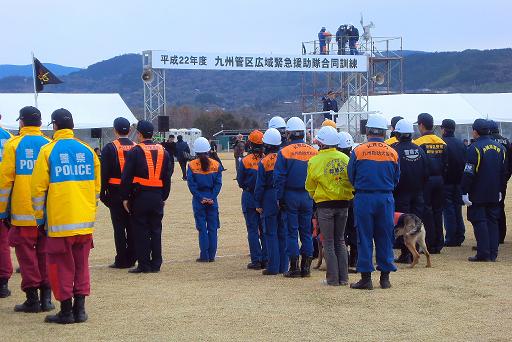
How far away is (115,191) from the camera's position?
38.1 feet

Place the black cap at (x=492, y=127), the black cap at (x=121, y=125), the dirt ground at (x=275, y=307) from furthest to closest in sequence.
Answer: the black cap at (x=492, y=127) < the black cap at (x=121, y=125) < the dirt ground at (x=275, y=307)

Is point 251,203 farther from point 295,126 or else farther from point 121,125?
point 121,125

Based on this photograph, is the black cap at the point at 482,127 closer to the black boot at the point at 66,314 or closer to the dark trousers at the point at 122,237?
the dark trousers at the point at 122,237

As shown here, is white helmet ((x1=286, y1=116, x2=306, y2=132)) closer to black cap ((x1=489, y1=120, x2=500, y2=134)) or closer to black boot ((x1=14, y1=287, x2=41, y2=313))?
black cap ((x1=489, y1=120, x2=500, y2=134))

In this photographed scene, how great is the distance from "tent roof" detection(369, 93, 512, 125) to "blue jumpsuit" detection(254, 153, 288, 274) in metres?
30.2

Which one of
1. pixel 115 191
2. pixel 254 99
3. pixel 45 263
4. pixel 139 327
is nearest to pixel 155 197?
pixel 115 191

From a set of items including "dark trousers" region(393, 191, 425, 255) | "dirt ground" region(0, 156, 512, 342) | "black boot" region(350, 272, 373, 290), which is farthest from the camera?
"dark trousers" region(393, 191, 425, 255)

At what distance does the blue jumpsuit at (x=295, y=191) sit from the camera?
1035 centimetres

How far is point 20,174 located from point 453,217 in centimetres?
757

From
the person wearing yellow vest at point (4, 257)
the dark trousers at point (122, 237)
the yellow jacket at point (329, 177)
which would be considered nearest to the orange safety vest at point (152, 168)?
the dark trousers at point (122, 237)

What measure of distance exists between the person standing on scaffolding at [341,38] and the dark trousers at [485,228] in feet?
88.1

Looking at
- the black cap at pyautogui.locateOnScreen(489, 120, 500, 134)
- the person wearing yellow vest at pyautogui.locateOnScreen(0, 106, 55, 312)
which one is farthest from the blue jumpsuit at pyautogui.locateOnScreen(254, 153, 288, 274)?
the black cap at pyautogui.locateOnScreen(489, 120, 500, 134)

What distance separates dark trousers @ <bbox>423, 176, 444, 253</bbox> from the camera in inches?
497

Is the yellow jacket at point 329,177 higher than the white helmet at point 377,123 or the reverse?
the reverse
